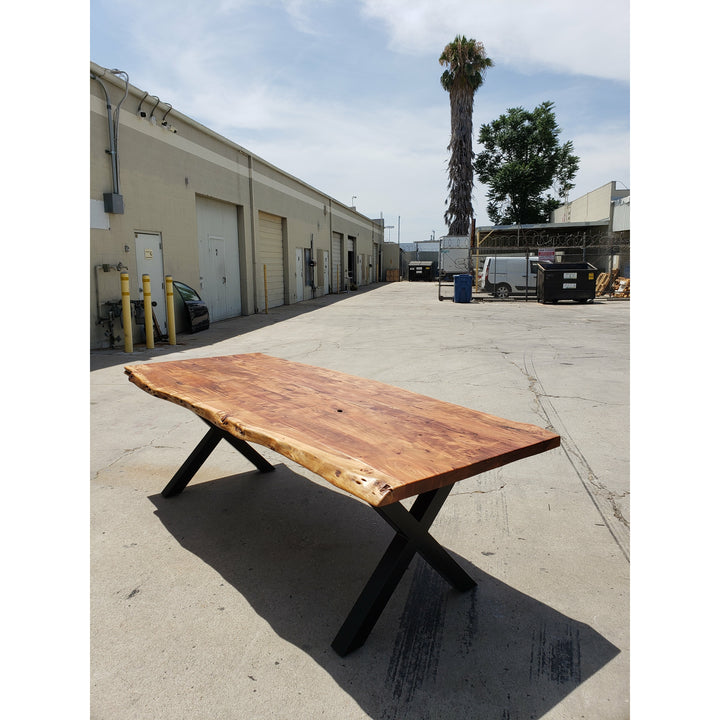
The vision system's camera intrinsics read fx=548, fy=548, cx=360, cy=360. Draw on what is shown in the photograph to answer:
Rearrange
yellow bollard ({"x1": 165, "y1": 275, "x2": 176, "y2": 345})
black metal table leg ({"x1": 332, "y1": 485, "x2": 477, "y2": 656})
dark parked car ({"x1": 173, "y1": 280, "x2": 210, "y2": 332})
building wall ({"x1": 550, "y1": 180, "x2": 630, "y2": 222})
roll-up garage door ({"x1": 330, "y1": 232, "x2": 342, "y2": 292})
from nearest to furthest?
black metal table leg ({"x1": 332, "y1": 485, "x2": 477, "y2": 656}), yellow bollard ({"x1": 165, "y1": 275, "x2": 176, "y2": 345}), dark parked car ({"x1": 173, "y1": 280, "x2": 210, "y2": 332}), building wall ({"x1": 550, "y1": 180, "x2": 630, "y2": 222}), roll-up garage door ({"x1": 330, "y1": 232, "x2": 342, "y2": 292})

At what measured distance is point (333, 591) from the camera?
7.76 feet

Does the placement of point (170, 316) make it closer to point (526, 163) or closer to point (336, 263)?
point (336, 263)

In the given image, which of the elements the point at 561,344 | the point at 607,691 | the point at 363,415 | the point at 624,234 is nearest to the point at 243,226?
the point at 561,344

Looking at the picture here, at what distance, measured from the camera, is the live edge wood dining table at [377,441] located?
1.70 meters

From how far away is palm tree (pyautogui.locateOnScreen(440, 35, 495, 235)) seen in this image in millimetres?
27828

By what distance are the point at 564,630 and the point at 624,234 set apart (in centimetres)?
2737

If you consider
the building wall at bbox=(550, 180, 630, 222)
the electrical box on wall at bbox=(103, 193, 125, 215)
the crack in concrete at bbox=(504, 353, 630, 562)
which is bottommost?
the crack in concrete at bbox=(504, 353, 630, 562)

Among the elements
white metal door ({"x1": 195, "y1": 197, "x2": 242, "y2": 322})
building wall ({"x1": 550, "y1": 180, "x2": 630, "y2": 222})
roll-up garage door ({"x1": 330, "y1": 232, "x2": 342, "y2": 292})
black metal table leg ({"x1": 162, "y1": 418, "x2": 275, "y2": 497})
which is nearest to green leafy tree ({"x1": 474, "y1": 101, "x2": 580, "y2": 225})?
building wall ({"x1": 550, "y1": 180, "x2": 630, "y2": 222})

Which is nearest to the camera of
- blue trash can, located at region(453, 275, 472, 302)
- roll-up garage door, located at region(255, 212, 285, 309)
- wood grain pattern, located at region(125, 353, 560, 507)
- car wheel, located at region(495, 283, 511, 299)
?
wood grain pattern, located at region(125, 353, 560, 507)

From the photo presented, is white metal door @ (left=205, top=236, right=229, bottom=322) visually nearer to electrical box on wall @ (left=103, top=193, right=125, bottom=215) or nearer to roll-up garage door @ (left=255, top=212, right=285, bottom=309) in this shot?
roll-up garage door @ (left=255, top=212, right=285, bottom=309)

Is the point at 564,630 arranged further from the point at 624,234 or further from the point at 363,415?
the point at 624,234

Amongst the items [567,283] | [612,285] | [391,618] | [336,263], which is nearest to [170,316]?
[391,618]

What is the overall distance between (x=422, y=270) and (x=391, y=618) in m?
39.7

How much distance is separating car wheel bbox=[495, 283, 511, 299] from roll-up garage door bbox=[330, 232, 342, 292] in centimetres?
872
